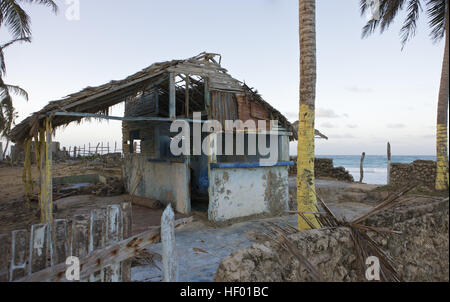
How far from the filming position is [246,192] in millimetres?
9602

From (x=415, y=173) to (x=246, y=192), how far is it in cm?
1189

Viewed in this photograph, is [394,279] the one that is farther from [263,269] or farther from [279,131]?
[279,131]

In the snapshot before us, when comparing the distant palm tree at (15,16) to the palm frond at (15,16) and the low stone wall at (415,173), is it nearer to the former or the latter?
the palm frond at (15,16)

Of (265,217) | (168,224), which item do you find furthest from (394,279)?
(265,217)

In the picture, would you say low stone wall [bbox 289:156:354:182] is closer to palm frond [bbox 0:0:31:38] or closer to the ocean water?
palm frond [bbox 0:0:31:38]

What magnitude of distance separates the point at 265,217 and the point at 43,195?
22.1ft

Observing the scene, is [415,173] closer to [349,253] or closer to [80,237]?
[349,253]

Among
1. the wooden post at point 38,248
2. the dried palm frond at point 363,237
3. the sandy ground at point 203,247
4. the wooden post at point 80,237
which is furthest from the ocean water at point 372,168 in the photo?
the wooden post at point 38,248

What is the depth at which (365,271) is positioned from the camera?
10.8ft

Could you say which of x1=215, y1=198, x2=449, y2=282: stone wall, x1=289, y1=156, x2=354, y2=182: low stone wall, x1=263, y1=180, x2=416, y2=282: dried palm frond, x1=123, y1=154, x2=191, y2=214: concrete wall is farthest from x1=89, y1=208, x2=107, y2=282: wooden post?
x1=289, y1=156, x2=354, y2=182: low stone wall

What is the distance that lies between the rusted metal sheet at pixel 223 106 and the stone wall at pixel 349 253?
631 cm

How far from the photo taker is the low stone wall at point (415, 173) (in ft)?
50.5

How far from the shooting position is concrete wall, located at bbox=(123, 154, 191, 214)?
984cm

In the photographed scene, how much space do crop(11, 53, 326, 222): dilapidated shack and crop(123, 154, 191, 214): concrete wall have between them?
0.03m
